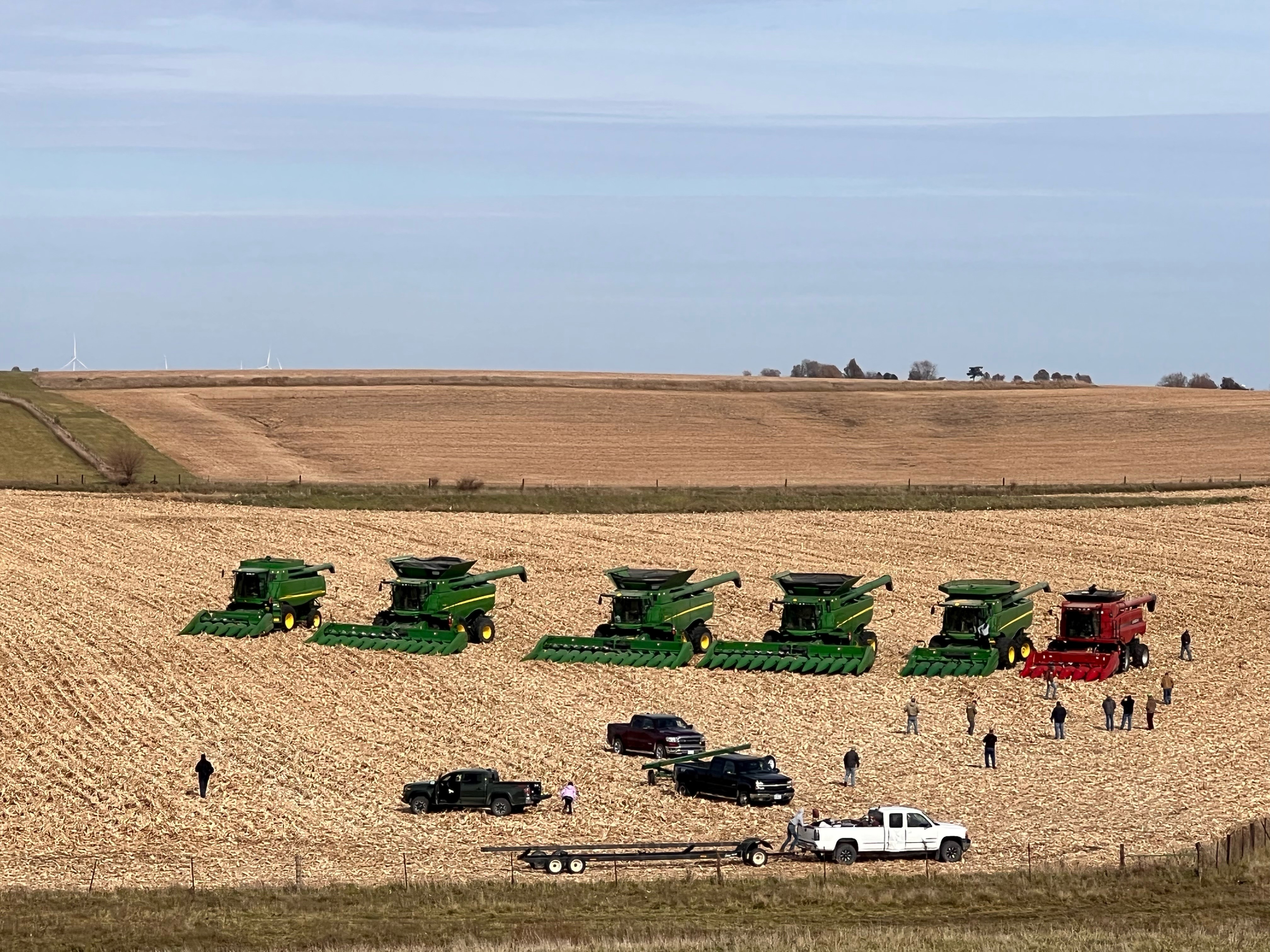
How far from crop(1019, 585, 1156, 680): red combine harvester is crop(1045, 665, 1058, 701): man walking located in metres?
0.51

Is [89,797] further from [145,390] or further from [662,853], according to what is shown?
[145,390]

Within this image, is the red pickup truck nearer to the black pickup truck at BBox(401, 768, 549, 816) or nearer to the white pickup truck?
the black pickup truck at BBox(401, 768, 549, 816)

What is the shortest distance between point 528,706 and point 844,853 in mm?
13948

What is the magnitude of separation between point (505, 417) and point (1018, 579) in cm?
5083

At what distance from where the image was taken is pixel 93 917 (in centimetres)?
2797

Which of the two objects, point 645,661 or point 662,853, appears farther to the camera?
point 645,661

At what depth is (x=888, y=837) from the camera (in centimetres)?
3222

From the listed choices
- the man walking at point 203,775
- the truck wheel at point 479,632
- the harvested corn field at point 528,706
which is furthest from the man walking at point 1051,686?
the man walking at point 203,775

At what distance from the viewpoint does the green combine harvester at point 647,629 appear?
50.4 metres

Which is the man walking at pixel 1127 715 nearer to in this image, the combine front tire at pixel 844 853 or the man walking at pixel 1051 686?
the man walking at pixel 1051 686

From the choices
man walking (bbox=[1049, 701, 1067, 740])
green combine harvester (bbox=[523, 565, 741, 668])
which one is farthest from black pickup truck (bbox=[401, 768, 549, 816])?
green combine harvester (bbox=[523, 565, 741, 668])

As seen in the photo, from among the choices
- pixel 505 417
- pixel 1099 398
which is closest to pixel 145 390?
pixel 505 417

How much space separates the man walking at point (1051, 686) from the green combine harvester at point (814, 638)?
14.8ft

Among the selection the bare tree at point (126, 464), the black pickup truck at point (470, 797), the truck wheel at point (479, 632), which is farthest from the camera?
the bare tree at point (126, 464)
